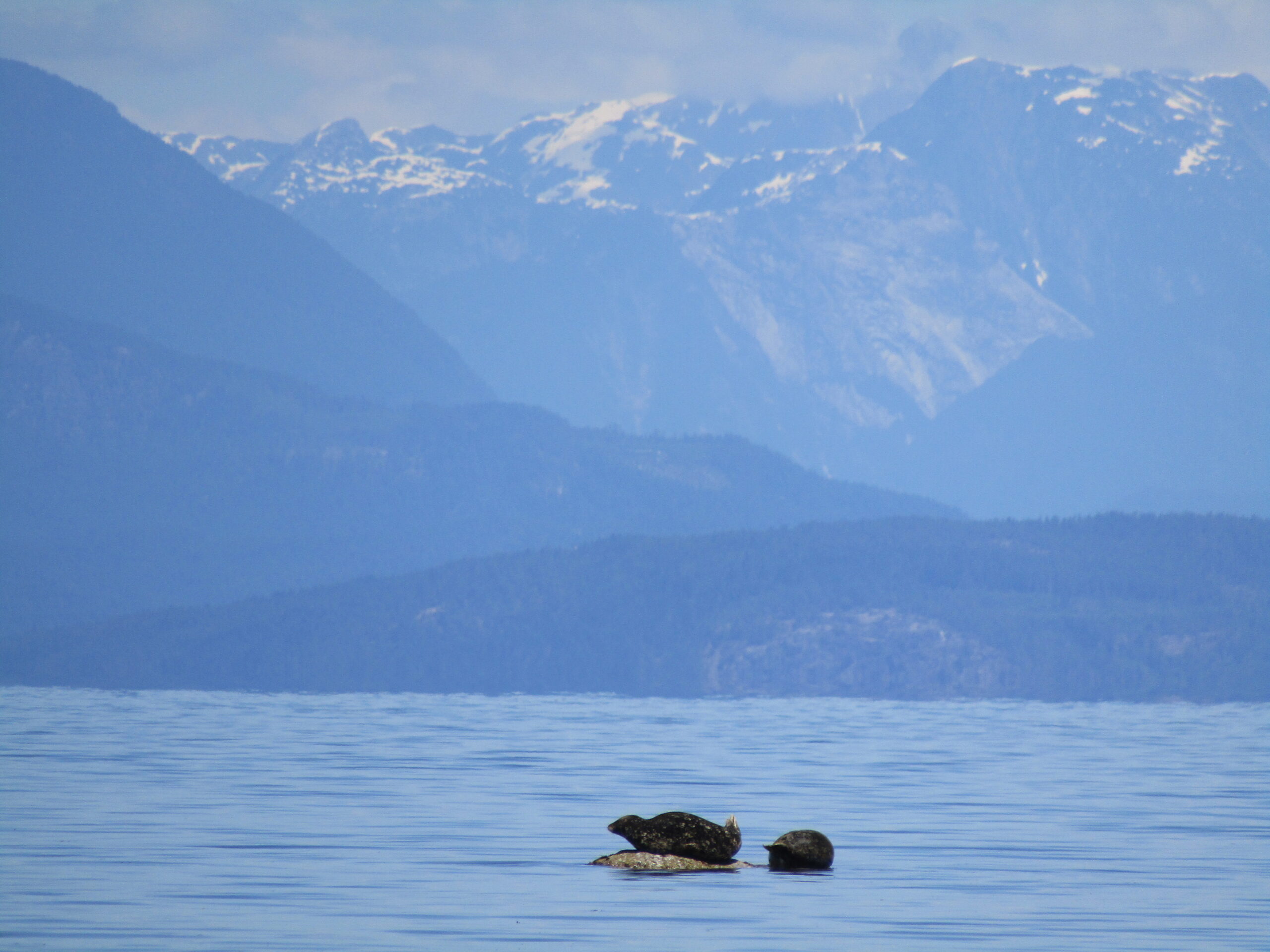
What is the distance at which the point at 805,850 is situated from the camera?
212 feet

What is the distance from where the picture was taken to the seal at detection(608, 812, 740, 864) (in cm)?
6562

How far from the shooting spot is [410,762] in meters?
118

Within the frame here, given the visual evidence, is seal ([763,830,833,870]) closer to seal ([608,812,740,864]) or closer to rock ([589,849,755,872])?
seal ([608,812,740,864])

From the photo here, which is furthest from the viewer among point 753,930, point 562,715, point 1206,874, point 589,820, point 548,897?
point 562,715

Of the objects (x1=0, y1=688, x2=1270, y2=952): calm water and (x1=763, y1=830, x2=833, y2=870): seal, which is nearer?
(x1=0, y1=688, x2=1270, y2=952): calm water

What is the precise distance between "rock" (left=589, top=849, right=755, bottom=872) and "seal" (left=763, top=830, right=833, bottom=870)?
5.78ft

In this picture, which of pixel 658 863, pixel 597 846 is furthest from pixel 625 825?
pixel 597 846

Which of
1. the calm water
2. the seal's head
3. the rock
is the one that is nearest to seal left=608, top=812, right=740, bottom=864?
the seal's head

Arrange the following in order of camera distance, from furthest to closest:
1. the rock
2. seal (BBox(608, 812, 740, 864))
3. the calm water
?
1. seal (BBox(608, 812, 740, 864))
2. the rock
3. the calm water

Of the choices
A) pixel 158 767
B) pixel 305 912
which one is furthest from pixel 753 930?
pixel 158 767

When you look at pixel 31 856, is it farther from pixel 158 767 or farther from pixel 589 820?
pixel 158 767

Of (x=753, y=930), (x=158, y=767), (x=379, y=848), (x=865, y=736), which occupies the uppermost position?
(x=865, y=736)

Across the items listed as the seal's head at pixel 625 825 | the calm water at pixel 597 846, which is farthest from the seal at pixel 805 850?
the seal's head at pixel 625 825

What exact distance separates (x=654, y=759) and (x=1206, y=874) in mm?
59823
